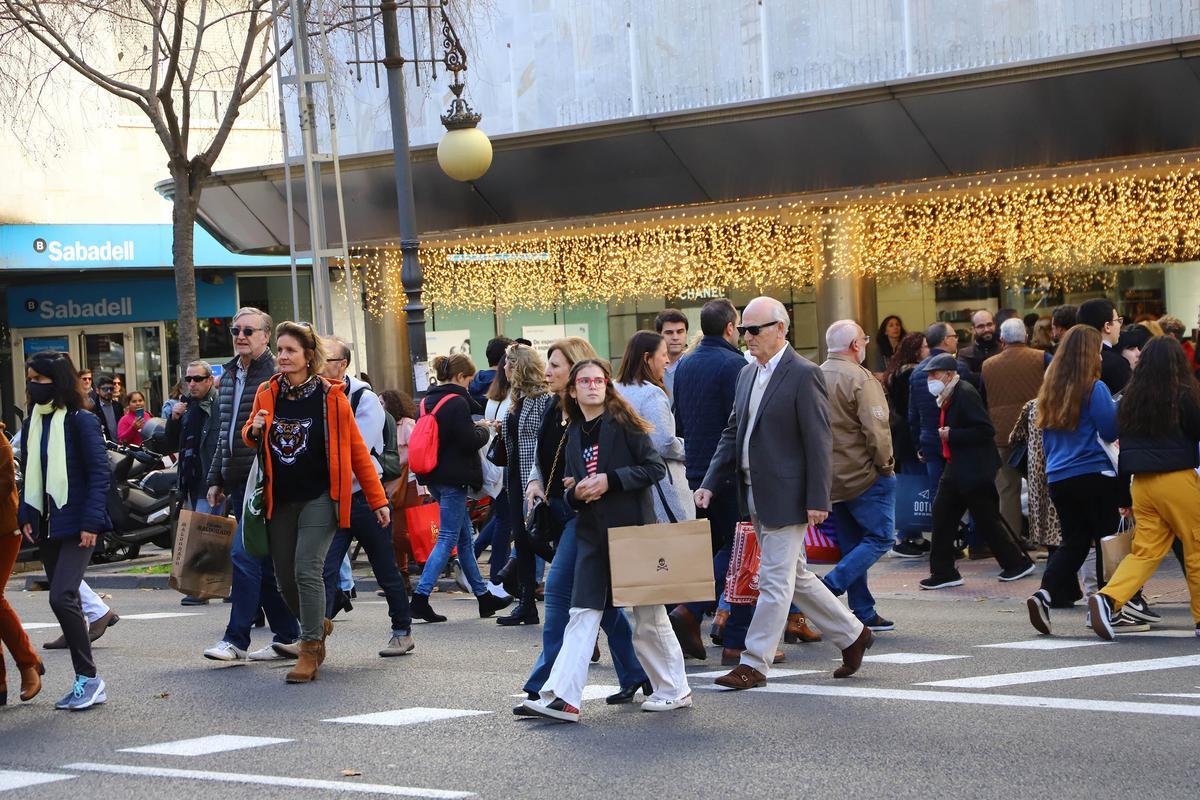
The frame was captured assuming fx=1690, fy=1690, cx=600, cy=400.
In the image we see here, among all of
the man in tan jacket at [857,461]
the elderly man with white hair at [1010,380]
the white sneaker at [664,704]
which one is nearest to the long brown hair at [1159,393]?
the man in tan jacket at [857,461]

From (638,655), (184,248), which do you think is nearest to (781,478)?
(638,655)

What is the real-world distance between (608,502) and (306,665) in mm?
2419

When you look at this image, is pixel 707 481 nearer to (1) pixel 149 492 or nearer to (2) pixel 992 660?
(2) pixel 992 660

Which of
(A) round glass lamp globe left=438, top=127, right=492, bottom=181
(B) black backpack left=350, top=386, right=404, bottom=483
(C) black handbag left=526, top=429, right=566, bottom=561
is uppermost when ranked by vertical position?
(A) round glass lamp globe left=438, top=127, right=492, bottom=181

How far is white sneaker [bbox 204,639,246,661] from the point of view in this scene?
32.7 feet

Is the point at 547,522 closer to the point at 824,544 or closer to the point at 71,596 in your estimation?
the point at 71,596

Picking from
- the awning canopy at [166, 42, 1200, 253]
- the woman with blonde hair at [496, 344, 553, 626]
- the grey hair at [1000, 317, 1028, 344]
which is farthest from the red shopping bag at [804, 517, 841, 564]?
the awning canopy at [166, 42, 1200, 253]

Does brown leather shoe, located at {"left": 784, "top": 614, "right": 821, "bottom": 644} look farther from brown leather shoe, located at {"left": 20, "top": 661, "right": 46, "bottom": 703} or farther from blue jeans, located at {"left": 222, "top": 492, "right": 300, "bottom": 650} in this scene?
brown leather shoe, located at {"left": 20, "top": 661, "right": 46, "bottom": 703}

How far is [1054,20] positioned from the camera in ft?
61.6

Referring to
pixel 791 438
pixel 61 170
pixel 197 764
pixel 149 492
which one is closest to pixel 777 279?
pixel 149 492

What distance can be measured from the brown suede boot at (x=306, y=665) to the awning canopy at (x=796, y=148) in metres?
12.4

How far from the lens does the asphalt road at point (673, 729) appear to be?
6.28 metres

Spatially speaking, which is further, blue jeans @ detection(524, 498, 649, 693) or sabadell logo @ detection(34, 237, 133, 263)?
sabadell logo @ detection(34, 237, 133, 263)

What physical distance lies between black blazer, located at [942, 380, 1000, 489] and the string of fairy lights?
9.64 meters
